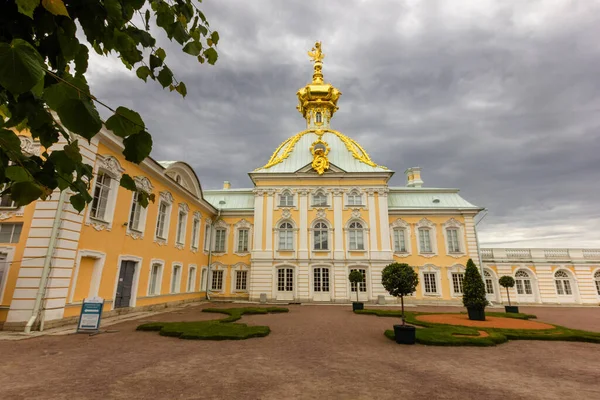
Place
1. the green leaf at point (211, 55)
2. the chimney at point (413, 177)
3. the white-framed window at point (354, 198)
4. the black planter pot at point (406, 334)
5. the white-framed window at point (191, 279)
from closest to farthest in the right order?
the green leaf at point (211, 55), the black planter pot at point (406, 334), the white-framed window at point (191, 279), the white-framed window at point (354, 198), the chimney at point (413, 177)

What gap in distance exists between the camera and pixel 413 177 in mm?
32750

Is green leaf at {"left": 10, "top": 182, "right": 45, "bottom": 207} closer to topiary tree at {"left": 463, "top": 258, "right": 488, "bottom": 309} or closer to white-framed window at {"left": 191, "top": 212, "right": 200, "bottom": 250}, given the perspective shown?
topiary tree at {"left": 463, "top": 258, "right": 488, "bottom": 309}

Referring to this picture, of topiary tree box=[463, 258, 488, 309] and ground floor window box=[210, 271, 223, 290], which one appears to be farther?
ground floor window box=[210, 271, 223, 290]

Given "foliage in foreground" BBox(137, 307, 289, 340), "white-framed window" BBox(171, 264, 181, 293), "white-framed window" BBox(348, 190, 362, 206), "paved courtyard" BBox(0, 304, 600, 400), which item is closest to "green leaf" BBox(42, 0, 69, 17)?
"paved courtyard" BBox(0, 304, 600, 400)

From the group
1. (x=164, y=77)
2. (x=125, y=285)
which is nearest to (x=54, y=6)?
(x=164, y=77)

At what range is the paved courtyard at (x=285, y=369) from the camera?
5109 millimetres

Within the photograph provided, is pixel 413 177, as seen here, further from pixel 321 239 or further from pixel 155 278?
pixel 155 278

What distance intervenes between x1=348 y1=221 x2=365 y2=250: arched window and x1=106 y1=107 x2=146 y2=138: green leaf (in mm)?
23160

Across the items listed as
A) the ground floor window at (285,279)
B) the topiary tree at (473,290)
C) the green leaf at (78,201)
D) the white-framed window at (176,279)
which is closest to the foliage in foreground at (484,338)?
the topiary tree at (473,290)

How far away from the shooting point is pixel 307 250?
77.4 feet

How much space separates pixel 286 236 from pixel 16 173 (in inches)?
902

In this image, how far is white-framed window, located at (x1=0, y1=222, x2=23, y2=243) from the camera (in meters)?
10.1

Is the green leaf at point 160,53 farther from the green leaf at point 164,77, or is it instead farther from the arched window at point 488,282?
the arched window at point 488,282

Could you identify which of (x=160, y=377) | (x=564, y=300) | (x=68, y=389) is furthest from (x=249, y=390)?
(x=564, y=300)
